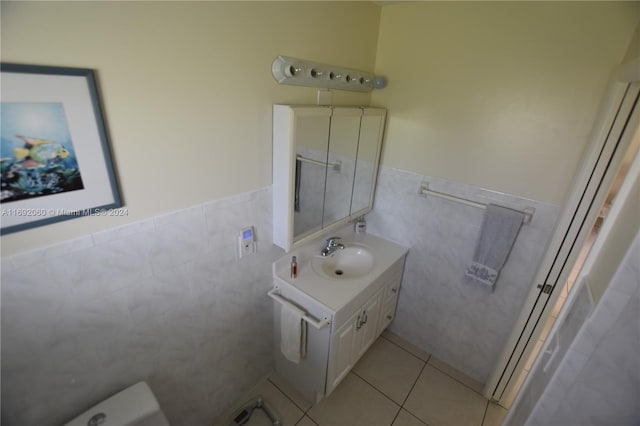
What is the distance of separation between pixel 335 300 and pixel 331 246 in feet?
1.56

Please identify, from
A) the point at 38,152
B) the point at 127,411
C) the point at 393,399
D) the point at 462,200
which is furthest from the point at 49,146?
the point at 393,399

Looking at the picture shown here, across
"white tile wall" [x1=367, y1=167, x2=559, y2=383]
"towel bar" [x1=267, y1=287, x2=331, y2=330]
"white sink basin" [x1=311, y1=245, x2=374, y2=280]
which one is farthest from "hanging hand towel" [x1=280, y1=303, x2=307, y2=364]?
"white tile wall" [x1=367, y1=167, x2=559, y2=383]

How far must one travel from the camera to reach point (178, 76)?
3.45 ft

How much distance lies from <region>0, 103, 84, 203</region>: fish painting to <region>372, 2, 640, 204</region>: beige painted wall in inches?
65.8

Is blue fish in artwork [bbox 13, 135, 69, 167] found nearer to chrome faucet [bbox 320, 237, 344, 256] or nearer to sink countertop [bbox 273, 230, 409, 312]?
sink countertop [bbox 273, 230, 409, 312]

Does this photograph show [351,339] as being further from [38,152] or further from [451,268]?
[38,152]

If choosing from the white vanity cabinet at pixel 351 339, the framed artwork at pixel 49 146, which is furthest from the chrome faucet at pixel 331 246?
the framed artwork at pixel 49 146

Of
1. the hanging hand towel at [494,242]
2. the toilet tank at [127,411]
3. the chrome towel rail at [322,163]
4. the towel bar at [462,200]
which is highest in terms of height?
the chrome towel rail at [322,163]

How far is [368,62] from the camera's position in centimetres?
183

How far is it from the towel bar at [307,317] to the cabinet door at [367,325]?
0.37 m

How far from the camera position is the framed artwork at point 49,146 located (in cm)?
76

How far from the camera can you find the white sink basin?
1924 mm

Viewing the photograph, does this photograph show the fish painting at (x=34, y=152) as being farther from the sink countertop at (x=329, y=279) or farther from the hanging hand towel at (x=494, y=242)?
the hanging hand towel at (x=494, y=242)

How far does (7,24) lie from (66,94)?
18cm
